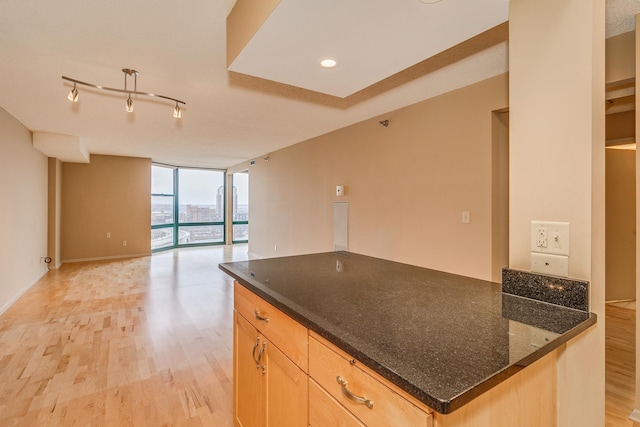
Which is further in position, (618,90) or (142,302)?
(142,302)

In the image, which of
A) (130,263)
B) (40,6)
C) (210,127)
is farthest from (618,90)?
(130,263)

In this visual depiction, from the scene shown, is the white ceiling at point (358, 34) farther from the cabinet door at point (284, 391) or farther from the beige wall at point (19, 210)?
the beige wall at point (19, 210)

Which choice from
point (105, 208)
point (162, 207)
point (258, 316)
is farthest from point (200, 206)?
point (258, 316)

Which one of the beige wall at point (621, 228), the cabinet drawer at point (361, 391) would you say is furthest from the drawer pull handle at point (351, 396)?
the beige wall at point (621, 228)

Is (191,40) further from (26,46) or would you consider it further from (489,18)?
(489,18)

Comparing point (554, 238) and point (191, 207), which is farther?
point (191, 207)

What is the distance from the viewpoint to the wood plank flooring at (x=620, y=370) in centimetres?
201

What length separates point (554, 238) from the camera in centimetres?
114

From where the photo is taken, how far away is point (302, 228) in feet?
19.1

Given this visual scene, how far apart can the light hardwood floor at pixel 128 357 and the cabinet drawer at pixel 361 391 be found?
131 cm

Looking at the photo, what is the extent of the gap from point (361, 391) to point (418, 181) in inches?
118

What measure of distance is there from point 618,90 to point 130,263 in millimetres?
8121

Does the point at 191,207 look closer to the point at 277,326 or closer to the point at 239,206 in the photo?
the point at 239,206

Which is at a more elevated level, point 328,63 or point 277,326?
point 328,63
